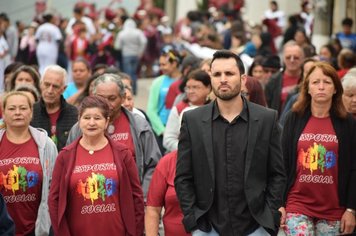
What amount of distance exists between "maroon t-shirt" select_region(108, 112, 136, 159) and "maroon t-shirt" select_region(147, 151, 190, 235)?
4.85ft

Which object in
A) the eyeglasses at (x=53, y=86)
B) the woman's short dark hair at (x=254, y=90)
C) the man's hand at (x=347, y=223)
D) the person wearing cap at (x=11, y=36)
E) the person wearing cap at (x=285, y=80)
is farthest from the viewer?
the person wearing cap at (x=11, y=36)

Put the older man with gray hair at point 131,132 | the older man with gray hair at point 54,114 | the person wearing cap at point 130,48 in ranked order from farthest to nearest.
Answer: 1. the person wearing cap at point 130,48
2. the older man with gray hair at point 54,114
3. the older man with gray hair at point 131,132

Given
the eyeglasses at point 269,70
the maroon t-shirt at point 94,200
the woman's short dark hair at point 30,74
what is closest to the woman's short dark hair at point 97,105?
the maroon t-shirt at point 94,200

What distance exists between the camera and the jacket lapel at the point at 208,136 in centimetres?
798

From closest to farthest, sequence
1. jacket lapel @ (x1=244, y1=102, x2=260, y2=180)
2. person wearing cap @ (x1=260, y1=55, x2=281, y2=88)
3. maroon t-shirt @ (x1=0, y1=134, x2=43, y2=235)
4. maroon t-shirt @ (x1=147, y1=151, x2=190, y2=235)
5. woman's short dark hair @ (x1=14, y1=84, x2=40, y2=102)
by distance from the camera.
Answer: jacket lapel @ (x1=244, y1=102, x2=260, y2=180) < maroon t-shirt @ (x1=147, y1=151, x2=190, y2=235) < maroon t-shirt @ (x1=0, y1=134, x2=43, y2=235) < woman's short dark hair @ (x1=14, y1=84, x2=40, y2=102) < person wearing cap @ (x1=260, y1=55, x2=281, y2=88)

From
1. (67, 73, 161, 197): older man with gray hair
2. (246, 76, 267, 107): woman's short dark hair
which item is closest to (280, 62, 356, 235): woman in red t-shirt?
(246, 76, 267, 107): woman's short dark hair

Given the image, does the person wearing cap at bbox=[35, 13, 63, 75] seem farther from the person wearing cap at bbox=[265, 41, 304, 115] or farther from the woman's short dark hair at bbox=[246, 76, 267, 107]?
the woman's short dark hair at bbox=[246, 76, 267, 107]

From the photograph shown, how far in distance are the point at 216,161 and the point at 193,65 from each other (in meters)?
7.39

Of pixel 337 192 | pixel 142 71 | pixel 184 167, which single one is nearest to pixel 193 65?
pixel 337 192

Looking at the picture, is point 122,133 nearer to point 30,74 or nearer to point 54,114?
point 54,114

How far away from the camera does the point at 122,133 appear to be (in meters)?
10.4

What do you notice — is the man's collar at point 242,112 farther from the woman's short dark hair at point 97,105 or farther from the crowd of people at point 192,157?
the woman's short dark hair at point 97,105

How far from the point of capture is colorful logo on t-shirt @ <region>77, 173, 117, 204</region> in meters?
9.16

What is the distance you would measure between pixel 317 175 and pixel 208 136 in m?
2.01
